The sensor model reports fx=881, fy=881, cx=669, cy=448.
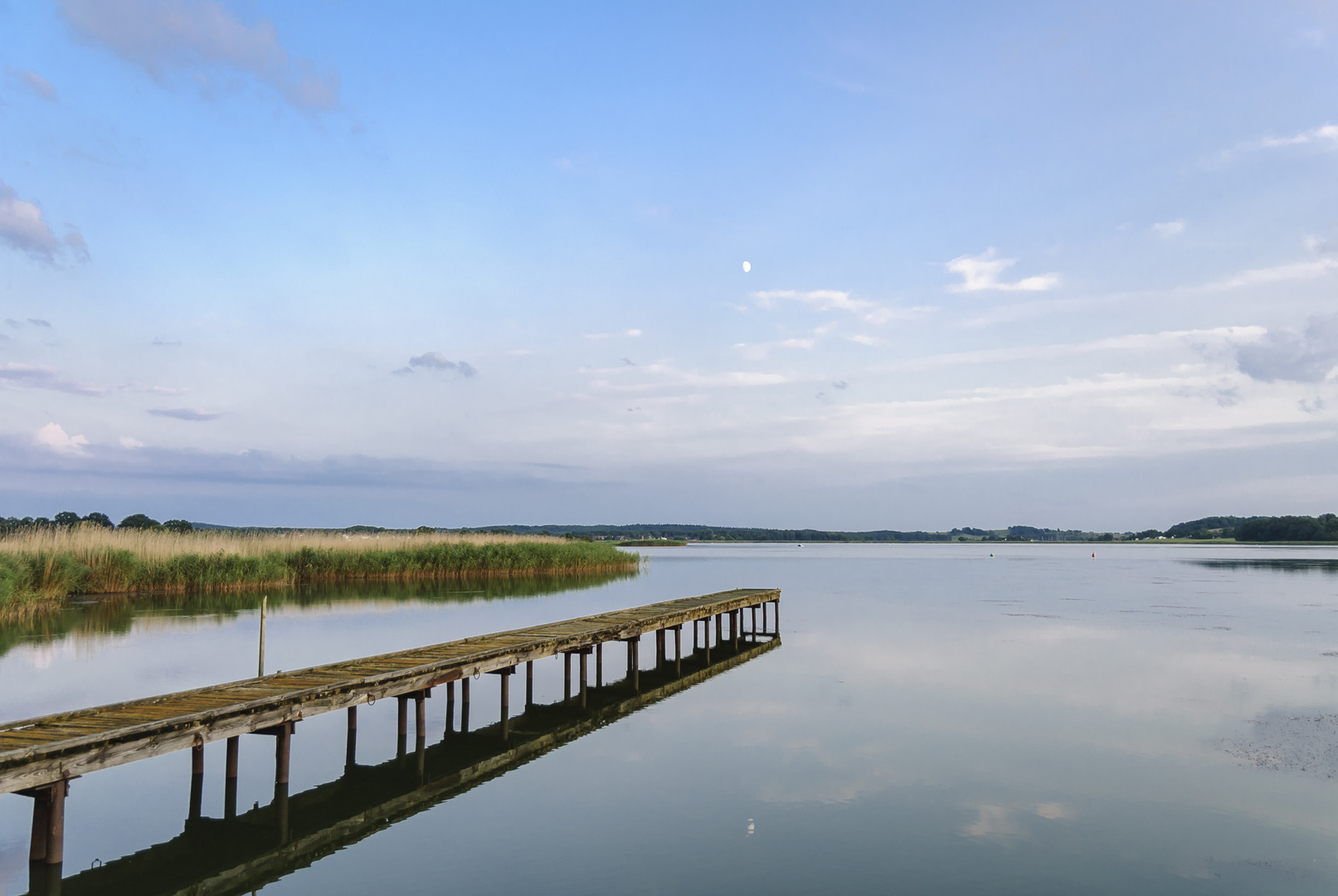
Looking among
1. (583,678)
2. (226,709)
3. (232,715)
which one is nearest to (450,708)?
(583,678)

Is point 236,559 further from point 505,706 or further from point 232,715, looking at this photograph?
point 232,715

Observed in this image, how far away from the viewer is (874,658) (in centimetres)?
1869

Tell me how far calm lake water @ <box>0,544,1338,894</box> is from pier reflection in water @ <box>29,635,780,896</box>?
0.43 feet

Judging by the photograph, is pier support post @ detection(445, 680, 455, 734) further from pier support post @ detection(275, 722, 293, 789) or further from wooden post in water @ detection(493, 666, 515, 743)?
pier support post @ detection(275, 722, 293, 789)

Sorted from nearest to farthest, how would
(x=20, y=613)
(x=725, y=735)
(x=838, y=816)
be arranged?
(x=838, y=816)
(x=725, y=735)
(x=20, y=613)

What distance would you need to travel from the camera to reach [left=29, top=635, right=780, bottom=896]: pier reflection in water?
23.7ft

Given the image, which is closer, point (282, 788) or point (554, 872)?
point (554, 872)

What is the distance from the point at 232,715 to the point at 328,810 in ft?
4.51

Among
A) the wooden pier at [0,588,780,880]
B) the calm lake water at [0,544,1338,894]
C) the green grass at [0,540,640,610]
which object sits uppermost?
the green grass at [0,540,640,610]

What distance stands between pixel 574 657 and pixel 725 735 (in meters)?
8.68

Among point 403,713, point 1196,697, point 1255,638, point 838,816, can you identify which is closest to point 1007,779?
point 838,816

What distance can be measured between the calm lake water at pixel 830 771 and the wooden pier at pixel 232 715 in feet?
1.59

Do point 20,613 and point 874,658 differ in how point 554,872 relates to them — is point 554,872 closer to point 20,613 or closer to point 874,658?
point 874,658

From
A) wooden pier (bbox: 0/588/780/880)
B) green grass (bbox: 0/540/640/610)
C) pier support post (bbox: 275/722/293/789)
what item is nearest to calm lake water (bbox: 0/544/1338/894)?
pier support post (bbox: 275/722/293/789)
